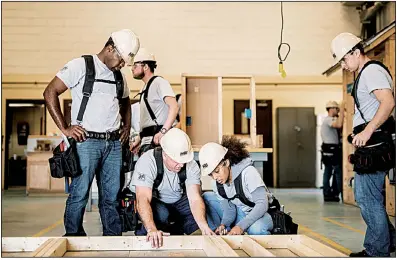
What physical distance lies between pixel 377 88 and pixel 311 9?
8.28 metres

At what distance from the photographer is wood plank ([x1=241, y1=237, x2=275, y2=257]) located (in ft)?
8.88

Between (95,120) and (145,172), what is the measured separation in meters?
0.50

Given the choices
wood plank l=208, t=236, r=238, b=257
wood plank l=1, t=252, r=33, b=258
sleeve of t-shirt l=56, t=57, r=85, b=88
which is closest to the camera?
wood plank l=208, t=236, r=238, b=257

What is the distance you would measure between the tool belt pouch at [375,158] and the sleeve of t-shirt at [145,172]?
1330 millimetres

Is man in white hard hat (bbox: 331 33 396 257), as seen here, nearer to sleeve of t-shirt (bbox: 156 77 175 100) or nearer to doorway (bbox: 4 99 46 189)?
sleeve of t-shirt (bbox: 156 77 175 100)

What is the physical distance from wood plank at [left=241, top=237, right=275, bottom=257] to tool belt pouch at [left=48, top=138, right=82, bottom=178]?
1234 mm

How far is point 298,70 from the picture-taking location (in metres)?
11.1

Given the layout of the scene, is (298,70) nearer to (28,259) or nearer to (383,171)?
(383,171)

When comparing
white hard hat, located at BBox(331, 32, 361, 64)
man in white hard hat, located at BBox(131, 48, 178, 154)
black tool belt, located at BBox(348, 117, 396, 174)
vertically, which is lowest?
black tool belt, located at BBox(348, 117, 396, 174)

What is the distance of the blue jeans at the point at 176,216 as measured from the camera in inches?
149

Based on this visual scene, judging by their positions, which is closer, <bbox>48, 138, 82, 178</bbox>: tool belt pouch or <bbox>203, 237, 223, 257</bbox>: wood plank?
<bbox>203, 237, 223, 257</bbox>: wood plank

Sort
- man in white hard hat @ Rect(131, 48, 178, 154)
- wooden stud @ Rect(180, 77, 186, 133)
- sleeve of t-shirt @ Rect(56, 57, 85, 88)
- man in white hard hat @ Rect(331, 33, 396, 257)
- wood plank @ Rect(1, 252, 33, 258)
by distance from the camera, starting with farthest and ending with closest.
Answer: wooden stud @ Rect(180, 77, 186, 133) → man in white hard hat @ Rect(131, 48, 178, 154) → sleeve of t-shirt @ Rect(56, 57, 85, 88) → man in white hard hat @ Rect(331, 33, 396, 257) → wood plank @ Rect(1, 252, 33, 258)

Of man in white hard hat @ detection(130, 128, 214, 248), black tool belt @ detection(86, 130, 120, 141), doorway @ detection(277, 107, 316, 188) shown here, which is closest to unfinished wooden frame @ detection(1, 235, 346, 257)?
man in white hard hat @ detection(130, 128, 214, 248)

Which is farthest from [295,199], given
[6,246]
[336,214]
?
[6,246]
